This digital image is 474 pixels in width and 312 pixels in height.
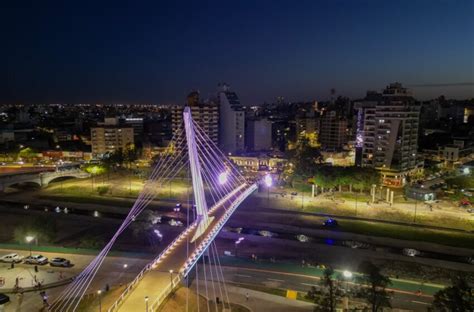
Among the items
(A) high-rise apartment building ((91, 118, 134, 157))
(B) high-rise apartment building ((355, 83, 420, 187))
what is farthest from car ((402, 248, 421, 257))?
(A) high-rise apartment building ((91, 118, 134, 157))

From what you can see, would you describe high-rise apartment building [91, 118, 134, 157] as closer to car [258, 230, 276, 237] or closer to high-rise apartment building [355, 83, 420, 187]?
high-rise apartment building [355, 83, 420, 187]

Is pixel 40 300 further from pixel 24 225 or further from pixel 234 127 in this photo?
pixel 234 127

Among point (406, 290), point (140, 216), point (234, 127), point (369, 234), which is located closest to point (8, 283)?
point (140, 216)

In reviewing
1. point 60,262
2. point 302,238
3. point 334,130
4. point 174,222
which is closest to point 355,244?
point 302,238

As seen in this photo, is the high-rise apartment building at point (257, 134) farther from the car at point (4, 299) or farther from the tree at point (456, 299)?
the tree at point (456, 299)

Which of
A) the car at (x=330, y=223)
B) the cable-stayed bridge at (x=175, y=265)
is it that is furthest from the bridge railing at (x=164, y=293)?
the car at (x=330, y=223)
